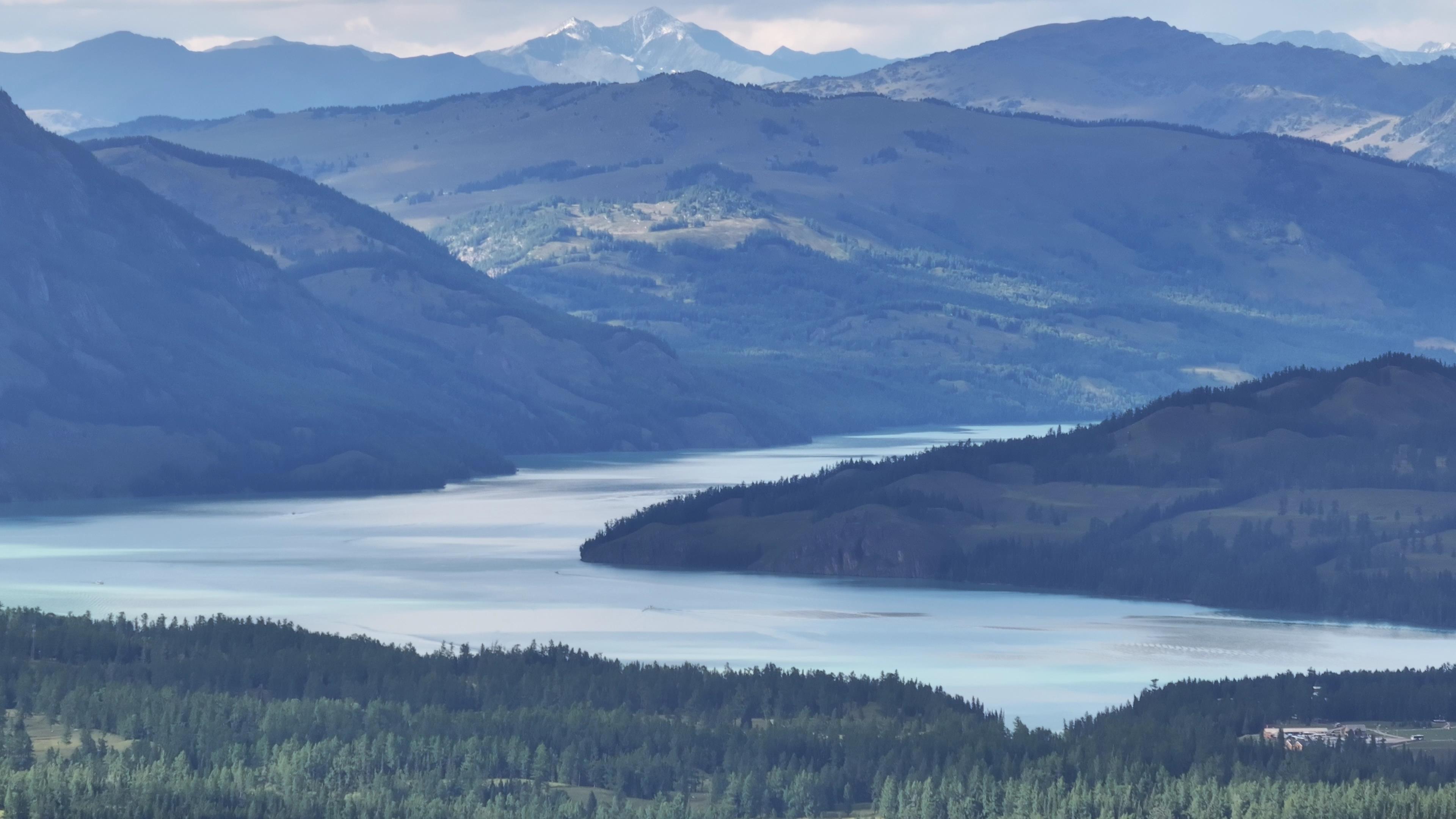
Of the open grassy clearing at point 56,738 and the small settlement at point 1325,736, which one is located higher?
the small settlement at point 1325,736

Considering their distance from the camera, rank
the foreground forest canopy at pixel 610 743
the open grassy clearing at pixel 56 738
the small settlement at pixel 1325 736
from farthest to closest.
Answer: the small settlement at pixel 1325 736 → the open grassy clearing at pixel 56 738 → the foreground forest canopy at pixel 610 743

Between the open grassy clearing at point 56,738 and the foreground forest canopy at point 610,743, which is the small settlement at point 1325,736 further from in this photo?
the open grassy clearing at point 56,738

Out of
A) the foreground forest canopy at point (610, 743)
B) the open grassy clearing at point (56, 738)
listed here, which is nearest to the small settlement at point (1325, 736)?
the foreground forest canopy at point (610, 743)

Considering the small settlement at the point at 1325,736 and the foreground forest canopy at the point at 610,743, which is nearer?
the foreground forest canopy at the point at 610,743

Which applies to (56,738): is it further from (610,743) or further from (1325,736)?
(1325,736)

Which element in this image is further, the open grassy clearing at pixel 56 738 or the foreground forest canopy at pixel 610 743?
the open grassy clearing at pixel 56 738

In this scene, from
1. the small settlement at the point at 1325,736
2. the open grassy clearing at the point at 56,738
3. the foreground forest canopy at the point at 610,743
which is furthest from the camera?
the small settlement at the point at 1325,736

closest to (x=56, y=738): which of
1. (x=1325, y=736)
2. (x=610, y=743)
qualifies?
(x=610, y=743)

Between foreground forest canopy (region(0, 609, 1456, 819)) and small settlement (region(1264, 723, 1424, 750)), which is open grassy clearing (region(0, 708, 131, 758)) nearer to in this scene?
foreground forest canopy (region(0, 609, 1456, 819))

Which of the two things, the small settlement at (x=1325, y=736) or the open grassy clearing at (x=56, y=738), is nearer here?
the open grassy clearing at (x=56, y=738)
